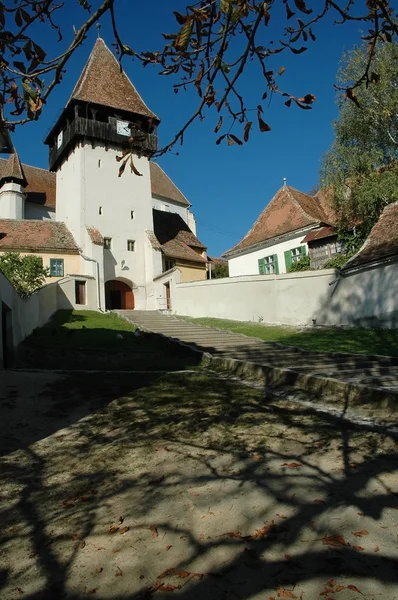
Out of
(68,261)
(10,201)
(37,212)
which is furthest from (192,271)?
(10,201)

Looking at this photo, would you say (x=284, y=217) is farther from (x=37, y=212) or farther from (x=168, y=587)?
(x=168, y=587)

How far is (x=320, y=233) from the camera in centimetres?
2630

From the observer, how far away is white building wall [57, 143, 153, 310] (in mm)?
31844

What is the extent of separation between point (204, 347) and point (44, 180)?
33.0 m

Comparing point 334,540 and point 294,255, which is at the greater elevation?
point 294,255

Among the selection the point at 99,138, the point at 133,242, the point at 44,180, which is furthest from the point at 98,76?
the point at 133,242

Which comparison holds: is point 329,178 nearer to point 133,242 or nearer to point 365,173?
point 365,173

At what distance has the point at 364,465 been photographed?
3.94m

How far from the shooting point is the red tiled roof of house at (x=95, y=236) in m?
30.4

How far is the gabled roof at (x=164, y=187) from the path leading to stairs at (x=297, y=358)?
30.4 m

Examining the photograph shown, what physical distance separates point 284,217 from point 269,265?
11.5 feet

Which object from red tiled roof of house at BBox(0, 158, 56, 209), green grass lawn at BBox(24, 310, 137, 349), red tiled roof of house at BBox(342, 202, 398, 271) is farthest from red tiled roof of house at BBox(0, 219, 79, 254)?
red tiled roof of house at BBox(342, 202, 398, 271)

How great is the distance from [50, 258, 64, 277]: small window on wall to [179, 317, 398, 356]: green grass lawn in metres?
15.1

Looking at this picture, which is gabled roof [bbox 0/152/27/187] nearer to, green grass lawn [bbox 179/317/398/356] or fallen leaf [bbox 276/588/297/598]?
green grass lawn [bbox 179/317/398/356]
